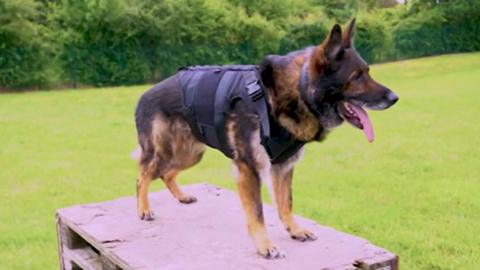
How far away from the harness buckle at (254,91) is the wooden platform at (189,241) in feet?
3.13

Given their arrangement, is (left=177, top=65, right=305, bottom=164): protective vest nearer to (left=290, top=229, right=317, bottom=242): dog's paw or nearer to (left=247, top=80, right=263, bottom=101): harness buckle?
(left=247, top=80, right=263, bottom=101): harness buckle

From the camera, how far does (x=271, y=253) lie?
3.46 meters

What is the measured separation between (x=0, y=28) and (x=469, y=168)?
19983 mm

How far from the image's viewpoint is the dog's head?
303cm

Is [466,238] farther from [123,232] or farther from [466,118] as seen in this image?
[466,118]

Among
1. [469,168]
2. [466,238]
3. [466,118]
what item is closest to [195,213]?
[466,238]

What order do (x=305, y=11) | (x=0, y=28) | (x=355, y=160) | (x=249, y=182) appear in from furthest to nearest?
(x=305, y=11), (x=0, y=28), (x=355, y=160), (x=249, y=182)

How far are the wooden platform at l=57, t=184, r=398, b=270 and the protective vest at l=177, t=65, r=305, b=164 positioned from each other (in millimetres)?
598

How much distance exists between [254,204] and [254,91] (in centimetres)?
66

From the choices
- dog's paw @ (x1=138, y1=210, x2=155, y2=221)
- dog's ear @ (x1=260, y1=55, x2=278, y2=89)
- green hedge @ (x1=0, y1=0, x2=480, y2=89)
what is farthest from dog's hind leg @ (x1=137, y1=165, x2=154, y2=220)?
green hedge @ (x1=0, y1=0, x2=480, y2=89)

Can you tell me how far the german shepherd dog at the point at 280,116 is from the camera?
3057mm

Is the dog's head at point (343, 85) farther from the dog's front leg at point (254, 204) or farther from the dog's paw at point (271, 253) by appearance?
the dog's paw at point (271, 253)

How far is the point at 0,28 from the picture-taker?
22656mm

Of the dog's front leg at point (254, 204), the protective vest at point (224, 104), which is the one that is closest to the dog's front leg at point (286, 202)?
the protective vest at point (224, 104)
